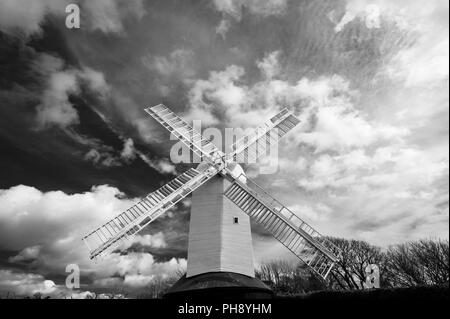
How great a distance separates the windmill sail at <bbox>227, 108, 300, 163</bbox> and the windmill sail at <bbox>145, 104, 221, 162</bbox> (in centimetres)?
126

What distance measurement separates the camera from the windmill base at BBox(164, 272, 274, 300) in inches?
555

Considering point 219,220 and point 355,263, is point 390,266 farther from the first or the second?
point 219,220

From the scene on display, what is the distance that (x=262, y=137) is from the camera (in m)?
20.3

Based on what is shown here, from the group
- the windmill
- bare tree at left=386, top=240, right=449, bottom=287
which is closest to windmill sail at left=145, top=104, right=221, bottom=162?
the windmill

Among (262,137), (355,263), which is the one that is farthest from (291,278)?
(262,137)

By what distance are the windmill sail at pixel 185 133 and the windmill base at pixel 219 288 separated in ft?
20.7

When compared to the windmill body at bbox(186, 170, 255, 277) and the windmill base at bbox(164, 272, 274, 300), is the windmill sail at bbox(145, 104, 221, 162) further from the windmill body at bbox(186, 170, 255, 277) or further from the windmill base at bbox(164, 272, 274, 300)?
the windmill base at bbox(164, 272, 274, 300)

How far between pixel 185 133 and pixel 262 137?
4.89 m

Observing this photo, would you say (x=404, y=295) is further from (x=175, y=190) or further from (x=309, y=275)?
(x=309, y=275)

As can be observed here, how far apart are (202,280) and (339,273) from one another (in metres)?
23.3
